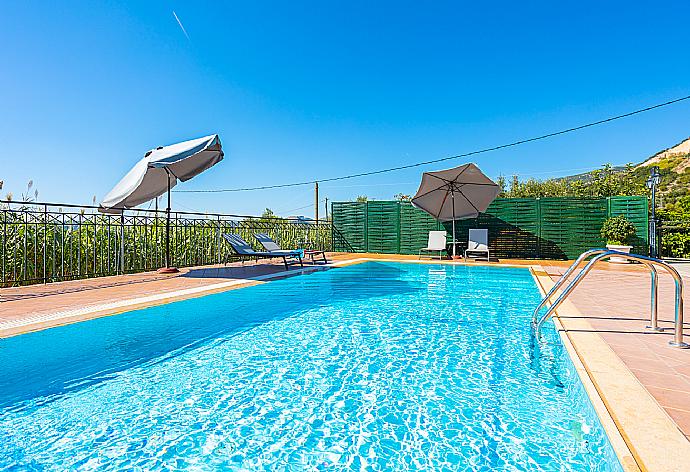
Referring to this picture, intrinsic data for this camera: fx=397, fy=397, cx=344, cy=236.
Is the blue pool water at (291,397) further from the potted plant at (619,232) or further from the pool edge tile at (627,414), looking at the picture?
the potted plant at (619,232)

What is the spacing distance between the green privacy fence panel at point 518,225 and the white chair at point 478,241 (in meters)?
0.41

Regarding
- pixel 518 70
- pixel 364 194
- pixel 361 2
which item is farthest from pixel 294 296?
pixel 364 194

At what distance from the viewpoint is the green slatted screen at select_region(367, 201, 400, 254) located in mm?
15245

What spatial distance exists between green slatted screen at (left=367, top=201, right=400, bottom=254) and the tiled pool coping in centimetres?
1033

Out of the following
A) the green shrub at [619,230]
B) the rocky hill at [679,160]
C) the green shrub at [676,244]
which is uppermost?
the rocky hill at [679,160]

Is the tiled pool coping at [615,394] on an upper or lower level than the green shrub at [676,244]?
lower

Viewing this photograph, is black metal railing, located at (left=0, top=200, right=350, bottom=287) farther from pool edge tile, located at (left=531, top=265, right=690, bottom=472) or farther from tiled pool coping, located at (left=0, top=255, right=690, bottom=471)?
pool edge tile, located at (left=531, top=265, right=690, bottom=472)

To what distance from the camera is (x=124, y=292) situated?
6207mm

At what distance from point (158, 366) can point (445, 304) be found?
13.7 ft

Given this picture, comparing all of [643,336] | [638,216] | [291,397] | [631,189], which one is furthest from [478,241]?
[631,189]

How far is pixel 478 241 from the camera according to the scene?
13.1 m

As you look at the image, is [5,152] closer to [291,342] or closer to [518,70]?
[291,342]

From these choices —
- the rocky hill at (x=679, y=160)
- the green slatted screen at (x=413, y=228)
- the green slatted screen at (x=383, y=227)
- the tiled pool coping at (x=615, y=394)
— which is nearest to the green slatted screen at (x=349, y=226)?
the green slatted screen at (x=383, y=227)

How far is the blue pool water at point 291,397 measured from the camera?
6.97 ft
